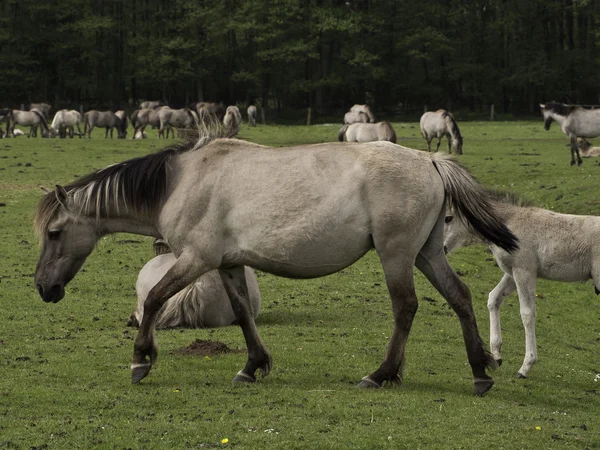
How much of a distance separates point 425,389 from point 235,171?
259cm

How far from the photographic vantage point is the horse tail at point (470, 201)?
29.7 feet

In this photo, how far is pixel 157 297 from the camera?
887 centimetres

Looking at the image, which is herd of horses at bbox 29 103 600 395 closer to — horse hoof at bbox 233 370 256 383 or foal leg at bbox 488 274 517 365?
horse hoof at bbox 233 370 256 383

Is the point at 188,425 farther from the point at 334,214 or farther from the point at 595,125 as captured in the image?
the point at 595,125

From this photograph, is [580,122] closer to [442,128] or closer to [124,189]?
[442,128]

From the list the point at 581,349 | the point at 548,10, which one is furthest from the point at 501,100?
the point at 581,349

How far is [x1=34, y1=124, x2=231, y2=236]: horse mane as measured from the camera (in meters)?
9.22

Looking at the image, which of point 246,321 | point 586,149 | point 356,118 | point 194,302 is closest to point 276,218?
point 246,321

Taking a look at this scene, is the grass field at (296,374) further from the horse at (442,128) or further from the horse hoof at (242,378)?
the horse at (442,128)

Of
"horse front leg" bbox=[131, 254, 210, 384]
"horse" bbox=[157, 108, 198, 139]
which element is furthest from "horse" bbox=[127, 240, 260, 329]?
"horse" bbox=[157, 108, 198, 139]

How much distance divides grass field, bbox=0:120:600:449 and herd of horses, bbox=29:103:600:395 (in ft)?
1.76

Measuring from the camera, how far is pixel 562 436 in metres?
7.65

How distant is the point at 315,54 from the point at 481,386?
2524 inches

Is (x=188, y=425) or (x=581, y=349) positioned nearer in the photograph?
(x=188, y=425)
